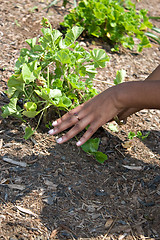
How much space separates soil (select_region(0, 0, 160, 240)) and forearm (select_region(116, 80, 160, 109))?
0.49 meters

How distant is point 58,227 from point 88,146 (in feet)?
1.71

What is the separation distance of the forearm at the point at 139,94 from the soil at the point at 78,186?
19.3 inches

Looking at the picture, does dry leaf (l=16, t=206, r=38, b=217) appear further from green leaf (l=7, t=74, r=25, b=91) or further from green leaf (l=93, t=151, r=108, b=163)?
green leaf (l=7, t=74, r=25, b=91)

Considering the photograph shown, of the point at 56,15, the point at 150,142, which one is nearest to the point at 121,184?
the point at 150,142

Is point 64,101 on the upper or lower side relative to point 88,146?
upper

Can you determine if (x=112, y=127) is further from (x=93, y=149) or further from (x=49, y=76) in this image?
(x=49, y=76)

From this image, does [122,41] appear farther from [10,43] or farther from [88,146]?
[88,146]

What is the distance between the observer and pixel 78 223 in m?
1.61

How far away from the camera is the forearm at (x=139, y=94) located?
65.0 inches

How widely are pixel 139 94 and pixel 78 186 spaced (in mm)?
626

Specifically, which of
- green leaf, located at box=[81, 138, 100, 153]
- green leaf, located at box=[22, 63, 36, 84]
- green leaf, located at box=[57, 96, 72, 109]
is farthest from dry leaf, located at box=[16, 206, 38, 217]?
green leaf, located at box=[22, 63, 36, 84]

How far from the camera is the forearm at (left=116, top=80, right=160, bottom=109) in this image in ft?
5.42

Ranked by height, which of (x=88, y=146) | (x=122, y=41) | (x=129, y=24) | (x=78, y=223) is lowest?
(x=78, y=223)

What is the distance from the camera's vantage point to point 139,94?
Result: 1658mm
